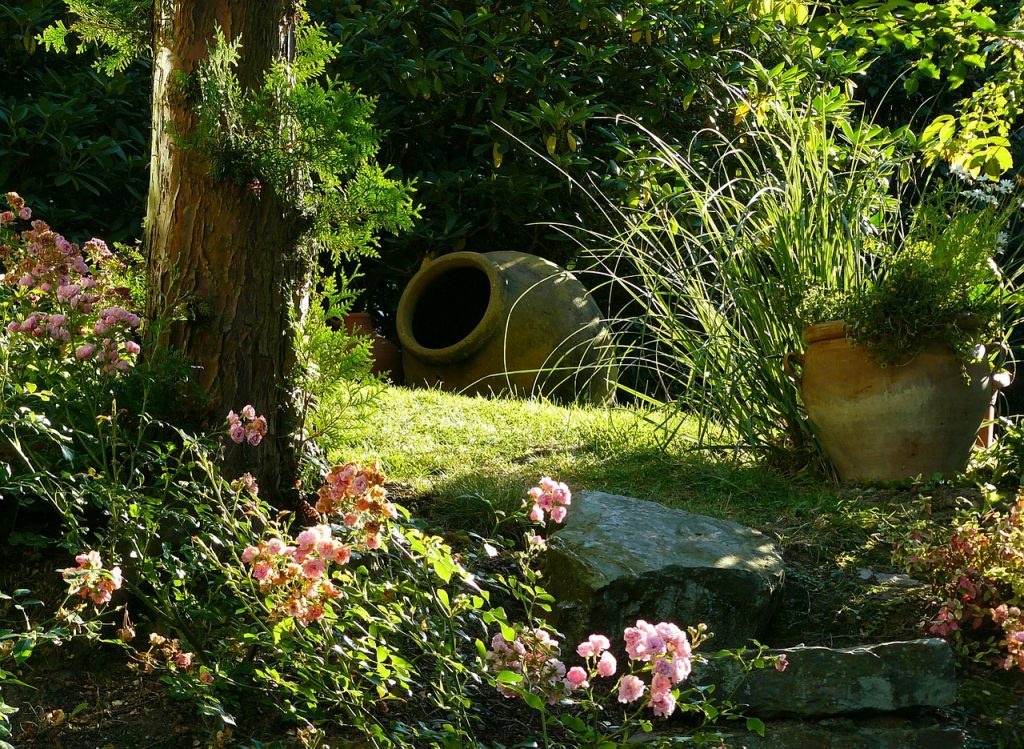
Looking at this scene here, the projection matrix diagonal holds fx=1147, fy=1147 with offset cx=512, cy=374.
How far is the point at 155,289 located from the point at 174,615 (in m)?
1.08

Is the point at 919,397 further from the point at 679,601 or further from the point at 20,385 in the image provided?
the point at 20,385

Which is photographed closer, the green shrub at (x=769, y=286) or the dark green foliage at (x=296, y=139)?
the dark green foliage at (x=296, y=139)

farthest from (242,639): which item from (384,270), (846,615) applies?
(384,270)

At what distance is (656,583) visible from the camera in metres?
2.93

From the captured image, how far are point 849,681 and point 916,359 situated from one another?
1.68m

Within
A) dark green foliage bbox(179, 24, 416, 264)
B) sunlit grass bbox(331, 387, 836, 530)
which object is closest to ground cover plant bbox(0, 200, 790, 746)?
dark green foliage bbox(179, 24, 416, 264)

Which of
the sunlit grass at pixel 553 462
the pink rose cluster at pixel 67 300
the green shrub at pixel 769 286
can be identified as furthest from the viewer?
the green shrub at pixel 769 286

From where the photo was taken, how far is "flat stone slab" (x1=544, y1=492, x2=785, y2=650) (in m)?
2.90

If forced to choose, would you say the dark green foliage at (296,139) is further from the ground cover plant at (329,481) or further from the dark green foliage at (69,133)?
the dark green foliage at (69,133)

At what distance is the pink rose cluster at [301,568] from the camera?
208cm

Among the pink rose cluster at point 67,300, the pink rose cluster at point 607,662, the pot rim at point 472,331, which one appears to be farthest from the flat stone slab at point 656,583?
the pot rim at point 472,331

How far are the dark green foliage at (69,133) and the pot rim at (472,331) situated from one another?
5.20 feet

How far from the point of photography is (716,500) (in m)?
3.96

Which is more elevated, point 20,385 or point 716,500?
point 20,385
